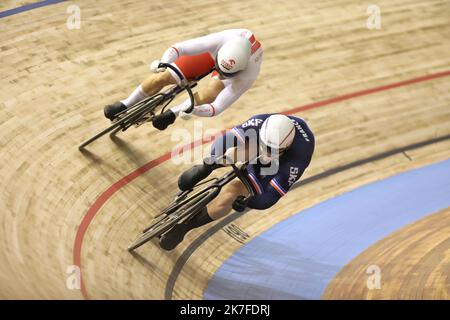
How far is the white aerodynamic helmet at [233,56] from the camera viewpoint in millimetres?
4262

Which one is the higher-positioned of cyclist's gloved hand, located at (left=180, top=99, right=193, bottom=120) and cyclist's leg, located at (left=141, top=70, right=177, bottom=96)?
cyclist's leg, located at (left=141, top=70, right=177, bottom=96)

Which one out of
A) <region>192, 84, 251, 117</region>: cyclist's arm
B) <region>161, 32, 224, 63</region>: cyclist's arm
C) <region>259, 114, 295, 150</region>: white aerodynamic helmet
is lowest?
<region>259, 114, 295, 150</region>: white aerodynamic helmet

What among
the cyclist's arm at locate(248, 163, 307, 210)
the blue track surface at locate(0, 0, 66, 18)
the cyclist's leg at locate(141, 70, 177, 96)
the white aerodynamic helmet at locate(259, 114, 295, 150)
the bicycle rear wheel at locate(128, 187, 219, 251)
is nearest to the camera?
the white aerodynamic helmet at locate(259, 114, 295, 150)

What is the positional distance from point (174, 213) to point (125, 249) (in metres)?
0.41

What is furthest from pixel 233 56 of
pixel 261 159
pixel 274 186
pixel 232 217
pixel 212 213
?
pixel 232 217

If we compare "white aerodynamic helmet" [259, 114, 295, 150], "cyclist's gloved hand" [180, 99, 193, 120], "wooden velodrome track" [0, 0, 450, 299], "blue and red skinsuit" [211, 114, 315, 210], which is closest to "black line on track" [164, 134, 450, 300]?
"wooden velodrome track" [0, 0, 450, 299]

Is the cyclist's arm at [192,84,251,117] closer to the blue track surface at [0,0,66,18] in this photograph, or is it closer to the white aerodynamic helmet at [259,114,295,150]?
A: the white aerodynamic helmet at [259,114,295,150]

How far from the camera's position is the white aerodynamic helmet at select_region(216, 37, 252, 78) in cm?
426

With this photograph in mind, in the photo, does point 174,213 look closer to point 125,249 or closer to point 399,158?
point 125,249

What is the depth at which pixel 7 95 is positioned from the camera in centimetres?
545

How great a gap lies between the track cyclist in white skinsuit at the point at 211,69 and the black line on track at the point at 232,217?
83 cm

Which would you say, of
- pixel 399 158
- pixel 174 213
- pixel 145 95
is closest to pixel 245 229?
pixel 174 213

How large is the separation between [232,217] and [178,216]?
844 mm

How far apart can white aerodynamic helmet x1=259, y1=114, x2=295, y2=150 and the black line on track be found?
117cm
